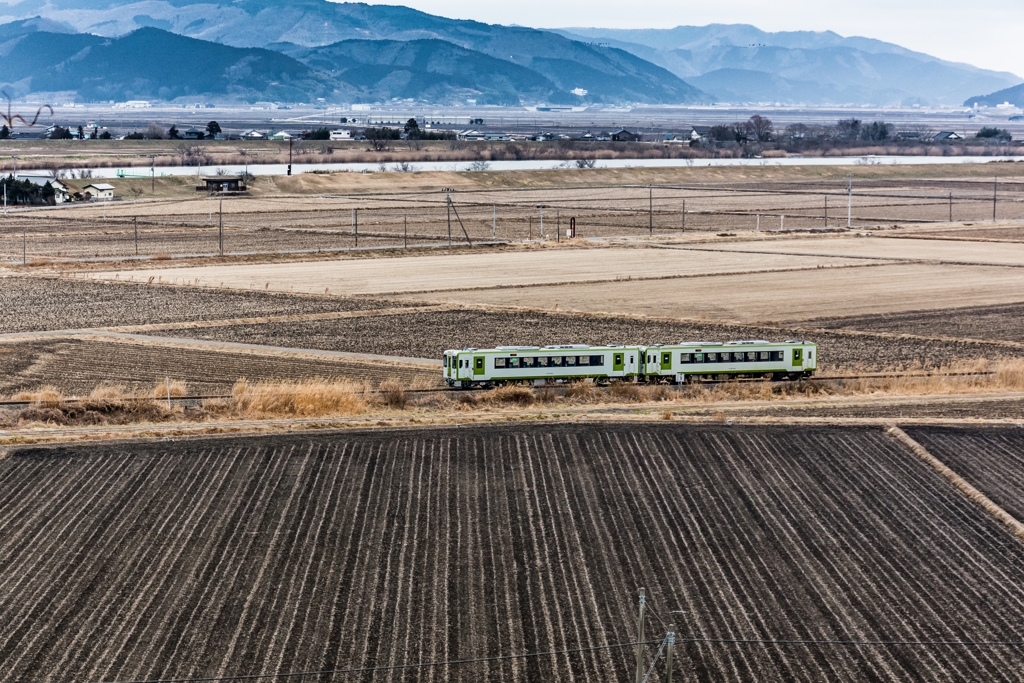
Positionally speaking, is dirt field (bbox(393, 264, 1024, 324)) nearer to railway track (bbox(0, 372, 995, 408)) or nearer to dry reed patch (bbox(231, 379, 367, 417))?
railway track (bbox(0, 372, 995, 408))

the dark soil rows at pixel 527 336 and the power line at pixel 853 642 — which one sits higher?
the dark soil rows at pixel 527 336

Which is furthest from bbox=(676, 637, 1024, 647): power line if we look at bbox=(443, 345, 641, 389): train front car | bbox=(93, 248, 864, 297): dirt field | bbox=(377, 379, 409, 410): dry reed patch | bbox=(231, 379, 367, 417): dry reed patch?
bbox=(93, 248, 864, 297): dirt field

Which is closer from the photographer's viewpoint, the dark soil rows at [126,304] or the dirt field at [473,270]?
the dark soil rows at [126,304]

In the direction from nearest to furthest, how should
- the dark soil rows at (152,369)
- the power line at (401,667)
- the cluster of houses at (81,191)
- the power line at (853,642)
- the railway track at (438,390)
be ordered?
the power line at (401,667) → the power line at (853,642) → the railway track at (438,390) → the dark soil rows at (152,369) → the cluster of houses at (81,191)

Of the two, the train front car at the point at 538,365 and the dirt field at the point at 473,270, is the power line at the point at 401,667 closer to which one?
the train front car at the point at 538,365

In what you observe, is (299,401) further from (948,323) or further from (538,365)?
(948,323)

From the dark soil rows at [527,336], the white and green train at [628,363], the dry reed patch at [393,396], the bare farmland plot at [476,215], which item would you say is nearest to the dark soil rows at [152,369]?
the white and green train at [628,363]

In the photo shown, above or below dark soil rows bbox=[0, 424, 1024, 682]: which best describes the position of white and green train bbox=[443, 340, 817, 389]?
above
